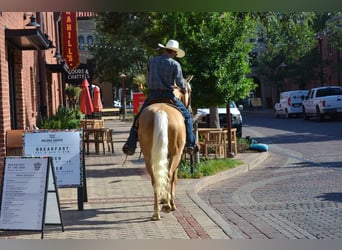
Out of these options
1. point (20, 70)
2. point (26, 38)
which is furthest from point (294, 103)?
point (26, 38)

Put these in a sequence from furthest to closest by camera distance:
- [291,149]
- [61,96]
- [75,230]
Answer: [61,96], [291,149], [75,230]

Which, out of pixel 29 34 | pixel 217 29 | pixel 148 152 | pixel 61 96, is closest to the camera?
pixel 148 152

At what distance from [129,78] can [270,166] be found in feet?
117

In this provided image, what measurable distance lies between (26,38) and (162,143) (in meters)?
5.06

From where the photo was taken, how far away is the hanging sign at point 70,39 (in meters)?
27.4

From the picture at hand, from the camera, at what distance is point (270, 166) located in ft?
52.3

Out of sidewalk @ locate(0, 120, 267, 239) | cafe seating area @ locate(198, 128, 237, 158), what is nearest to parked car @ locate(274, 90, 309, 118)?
cafe seating area @ locate(198, 128, 237, 158)

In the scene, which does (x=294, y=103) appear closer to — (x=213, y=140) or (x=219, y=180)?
(x=213, y=140)

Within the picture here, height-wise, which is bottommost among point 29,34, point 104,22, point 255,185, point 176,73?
point 255,185

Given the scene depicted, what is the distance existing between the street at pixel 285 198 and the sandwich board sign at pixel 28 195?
2297mm

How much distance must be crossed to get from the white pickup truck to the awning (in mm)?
23274

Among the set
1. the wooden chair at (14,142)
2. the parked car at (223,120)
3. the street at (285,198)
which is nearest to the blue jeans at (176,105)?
the street at (285,198)
